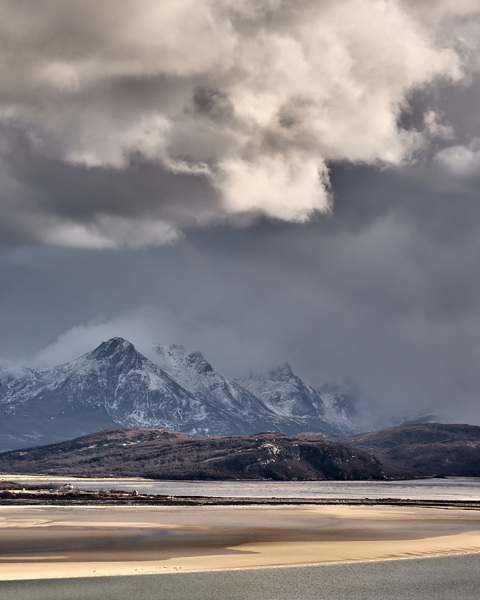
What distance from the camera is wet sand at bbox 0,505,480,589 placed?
70875mm

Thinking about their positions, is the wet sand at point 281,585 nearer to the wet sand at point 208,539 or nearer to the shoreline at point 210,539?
the shoreline at point 210,539

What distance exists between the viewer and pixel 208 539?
92.1m

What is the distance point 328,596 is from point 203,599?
998cm

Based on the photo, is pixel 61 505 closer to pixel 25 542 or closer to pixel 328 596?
pixel 25 542

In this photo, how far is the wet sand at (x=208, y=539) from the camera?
233ft

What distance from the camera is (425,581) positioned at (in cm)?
6159

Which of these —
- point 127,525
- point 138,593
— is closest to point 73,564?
point 138,593

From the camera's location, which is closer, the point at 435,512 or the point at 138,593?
the point at 138,593

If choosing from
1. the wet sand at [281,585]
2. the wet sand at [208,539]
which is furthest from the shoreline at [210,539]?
the wet sand at [281,585]

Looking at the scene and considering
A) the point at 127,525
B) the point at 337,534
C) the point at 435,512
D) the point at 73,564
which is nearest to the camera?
the point at 73,564

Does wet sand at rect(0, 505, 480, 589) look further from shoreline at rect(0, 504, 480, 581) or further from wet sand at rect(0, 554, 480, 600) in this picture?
wet sand at rect(0, 554, 480, 600)

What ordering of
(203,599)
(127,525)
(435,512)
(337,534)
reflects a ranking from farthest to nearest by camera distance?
(435,512)
(127,525)
(337,534)
(203,599)

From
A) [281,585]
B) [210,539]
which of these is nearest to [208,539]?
[210,539]

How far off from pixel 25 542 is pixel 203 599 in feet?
138
